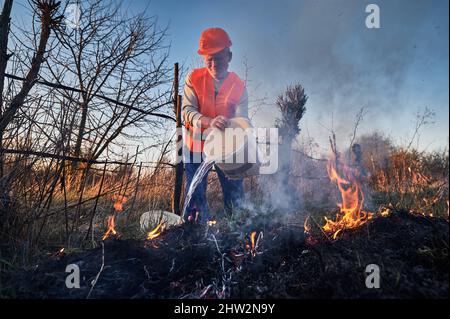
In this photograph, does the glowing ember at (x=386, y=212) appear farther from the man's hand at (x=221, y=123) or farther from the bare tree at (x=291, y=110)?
the bare tree at (x=291, y=110)

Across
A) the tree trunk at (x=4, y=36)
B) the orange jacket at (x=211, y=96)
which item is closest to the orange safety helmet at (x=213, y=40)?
the orange jacket at (x=211, y=96)

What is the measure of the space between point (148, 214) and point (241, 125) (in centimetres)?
A: 200

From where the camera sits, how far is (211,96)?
4254mm

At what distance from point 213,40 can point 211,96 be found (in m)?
0.76

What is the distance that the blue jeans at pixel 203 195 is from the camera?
14.6 ft

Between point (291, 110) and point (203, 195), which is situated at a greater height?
point (291, 110)

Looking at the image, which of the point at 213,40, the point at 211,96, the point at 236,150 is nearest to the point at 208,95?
the point at 211,96

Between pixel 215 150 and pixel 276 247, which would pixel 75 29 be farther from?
pixel 276 247

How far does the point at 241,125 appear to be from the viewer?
349cm

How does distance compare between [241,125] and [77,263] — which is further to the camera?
[241,125]

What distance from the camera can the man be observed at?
412cm

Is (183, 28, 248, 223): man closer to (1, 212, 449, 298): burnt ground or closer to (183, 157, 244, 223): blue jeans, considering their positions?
(183, 157, 244, 223): blue jeans

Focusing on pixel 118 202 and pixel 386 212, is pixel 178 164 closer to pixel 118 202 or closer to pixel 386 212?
pixel 118 202
